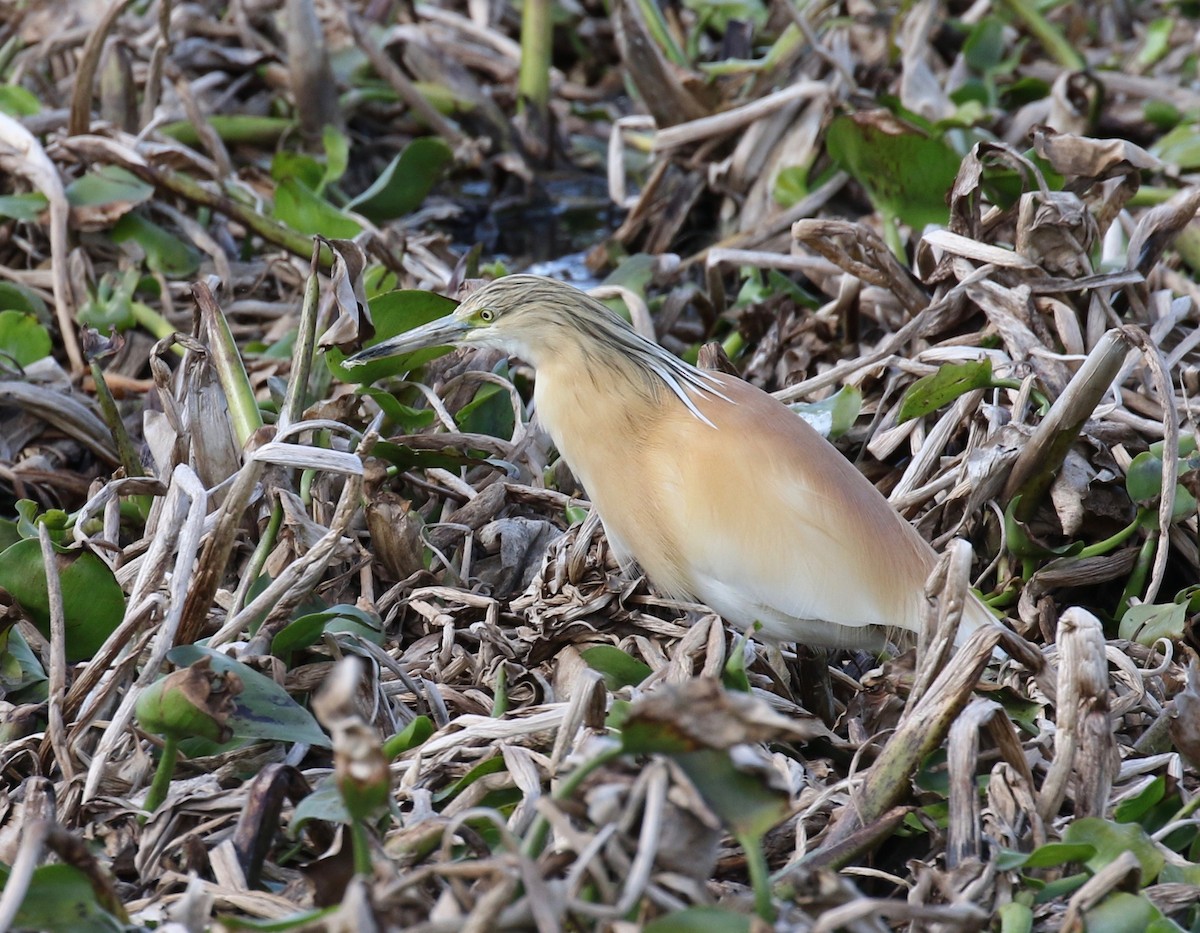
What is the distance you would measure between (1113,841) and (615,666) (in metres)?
0.74

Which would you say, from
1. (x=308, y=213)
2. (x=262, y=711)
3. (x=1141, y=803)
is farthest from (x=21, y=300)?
(x=1141, y=803)

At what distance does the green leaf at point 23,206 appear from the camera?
320 centimetres

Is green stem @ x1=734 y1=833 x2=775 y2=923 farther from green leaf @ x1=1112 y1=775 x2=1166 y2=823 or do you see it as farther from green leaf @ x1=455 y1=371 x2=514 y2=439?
green leaf @ x1=455 y1=371 x2=514 y2=439

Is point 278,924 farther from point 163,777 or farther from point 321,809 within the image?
point 163,777

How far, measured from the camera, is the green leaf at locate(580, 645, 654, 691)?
208 cm

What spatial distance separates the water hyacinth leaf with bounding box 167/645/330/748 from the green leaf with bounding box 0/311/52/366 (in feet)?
4.44

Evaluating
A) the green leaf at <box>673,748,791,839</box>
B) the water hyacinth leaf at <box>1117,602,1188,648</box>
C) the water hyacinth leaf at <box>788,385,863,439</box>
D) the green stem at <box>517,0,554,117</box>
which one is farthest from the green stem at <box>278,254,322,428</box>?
the green stem at <box>517,0,554,117</box>

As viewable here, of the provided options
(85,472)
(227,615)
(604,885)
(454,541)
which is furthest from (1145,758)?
(85,472)

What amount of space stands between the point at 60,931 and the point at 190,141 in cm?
290

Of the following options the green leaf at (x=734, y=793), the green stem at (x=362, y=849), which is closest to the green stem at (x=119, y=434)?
the green stem at (x=362, y=849)

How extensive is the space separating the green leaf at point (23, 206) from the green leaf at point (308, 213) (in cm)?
54

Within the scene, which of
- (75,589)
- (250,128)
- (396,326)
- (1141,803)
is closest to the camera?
(1141,803)

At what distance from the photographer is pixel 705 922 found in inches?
51.9

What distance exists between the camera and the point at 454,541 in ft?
8.21
